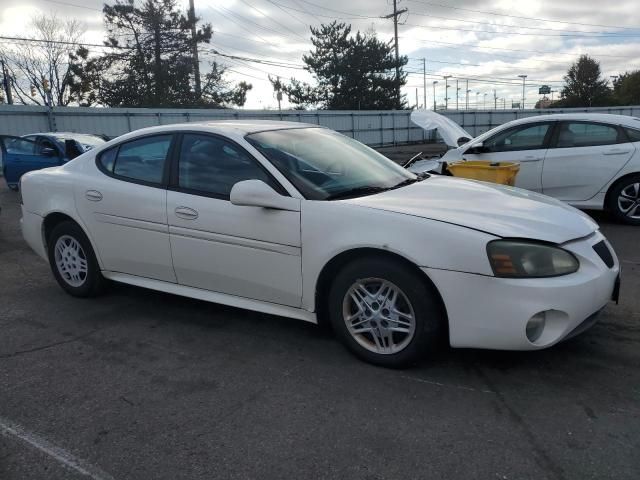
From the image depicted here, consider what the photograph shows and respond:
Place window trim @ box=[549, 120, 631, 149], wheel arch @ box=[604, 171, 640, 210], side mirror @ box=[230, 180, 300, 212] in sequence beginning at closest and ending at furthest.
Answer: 1. side mirror @ box=[230, 180, 300, 212]
2. wheel arch @ box=[604, 171, 640, 210]
3. window trim @ box=[549, 120, 631, 149]

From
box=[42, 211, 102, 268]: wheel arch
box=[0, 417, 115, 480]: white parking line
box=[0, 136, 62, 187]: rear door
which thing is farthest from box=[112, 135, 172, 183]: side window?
box=[0, 136, 62, 187]: rear door

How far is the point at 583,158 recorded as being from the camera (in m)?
7.37

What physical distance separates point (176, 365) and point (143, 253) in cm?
110

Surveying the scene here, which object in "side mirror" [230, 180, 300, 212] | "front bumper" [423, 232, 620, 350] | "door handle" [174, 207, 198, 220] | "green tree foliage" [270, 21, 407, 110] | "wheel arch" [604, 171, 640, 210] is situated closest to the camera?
"front bumper" [423, 232, 620, 350]

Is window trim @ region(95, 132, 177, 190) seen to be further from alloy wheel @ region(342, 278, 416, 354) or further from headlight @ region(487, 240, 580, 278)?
headlight @ region(487, 240, 580, 278)

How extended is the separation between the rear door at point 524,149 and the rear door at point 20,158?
8781mm

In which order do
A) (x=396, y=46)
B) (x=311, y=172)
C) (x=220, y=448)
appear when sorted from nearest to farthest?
(x=220, y=448) → (x=311, y=172) → (x=396, y=46)

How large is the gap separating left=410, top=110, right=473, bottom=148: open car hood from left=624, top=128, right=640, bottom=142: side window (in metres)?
2.12

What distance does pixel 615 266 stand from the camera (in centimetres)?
338

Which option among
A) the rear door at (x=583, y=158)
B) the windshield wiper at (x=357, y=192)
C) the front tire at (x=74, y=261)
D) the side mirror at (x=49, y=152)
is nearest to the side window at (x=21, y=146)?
the side mirror at (x=49, y=152)

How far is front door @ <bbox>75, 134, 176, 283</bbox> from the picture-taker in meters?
4.12

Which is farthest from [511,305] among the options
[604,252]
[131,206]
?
[131,206]

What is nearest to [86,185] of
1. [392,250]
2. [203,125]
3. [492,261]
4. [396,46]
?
[203,125]

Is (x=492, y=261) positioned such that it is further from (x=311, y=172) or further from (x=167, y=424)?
(x=167, y=424)
